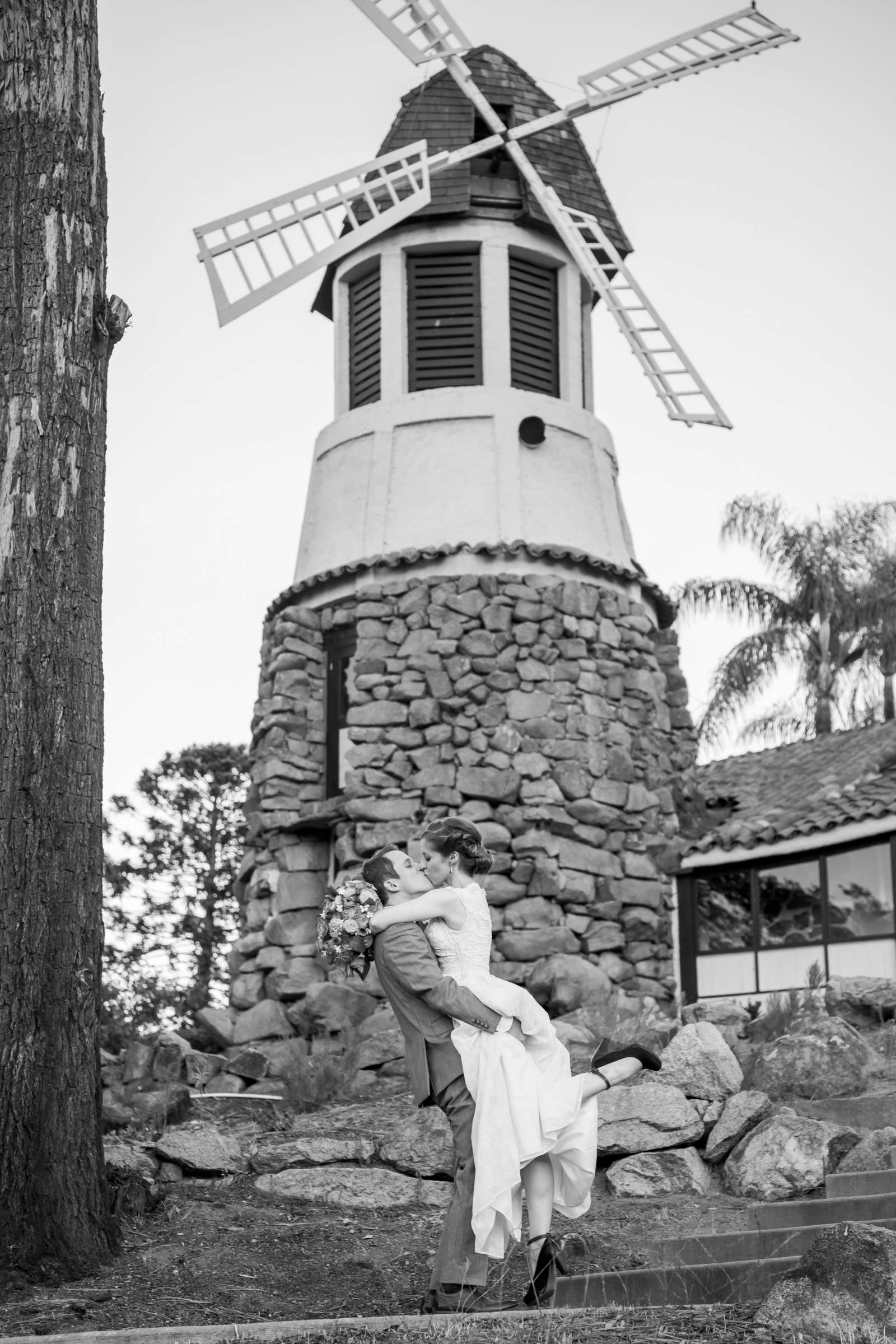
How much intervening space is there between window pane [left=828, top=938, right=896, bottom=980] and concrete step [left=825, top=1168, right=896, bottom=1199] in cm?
786

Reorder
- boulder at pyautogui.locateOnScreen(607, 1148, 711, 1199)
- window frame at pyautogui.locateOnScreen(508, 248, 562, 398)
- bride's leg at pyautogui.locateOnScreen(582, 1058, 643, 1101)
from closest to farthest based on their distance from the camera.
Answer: bride's leg at pyautogui.locateOnScreen(582, 1058, 643, 1101), boulder at pyautogui.locateOnScreen(607, 1148, 711, 1199), window frame at pyautogui.locateOnScreen(508, 248, 562, 398)

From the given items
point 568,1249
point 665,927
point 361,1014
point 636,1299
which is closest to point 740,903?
point 665,927

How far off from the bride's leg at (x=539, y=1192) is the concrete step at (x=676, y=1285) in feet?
0.98

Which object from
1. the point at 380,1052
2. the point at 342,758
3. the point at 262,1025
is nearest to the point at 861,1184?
the point at 380,1052

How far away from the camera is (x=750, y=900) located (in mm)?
16844

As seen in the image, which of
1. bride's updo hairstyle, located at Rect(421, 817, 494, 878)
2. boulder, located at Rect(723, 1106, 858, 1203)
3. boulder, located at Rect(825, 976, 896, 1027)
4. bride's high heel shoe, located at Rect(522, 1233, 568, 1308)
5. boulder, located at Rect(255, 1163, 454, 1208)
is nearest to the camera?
bride's high heel shoe, located at Rect(522, 1233, 568, 1308)

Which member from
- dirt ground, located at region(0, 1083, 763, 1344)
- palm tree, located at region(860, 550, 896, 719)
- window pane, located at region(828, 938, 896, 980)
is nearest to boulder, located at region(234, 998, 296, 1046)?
window pane, located at region(828, 938, 896, 980)

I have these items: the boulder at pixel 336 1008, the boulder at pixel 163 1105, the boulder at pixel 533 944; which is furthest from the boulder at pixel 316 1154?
the boulder at pixel 533 944

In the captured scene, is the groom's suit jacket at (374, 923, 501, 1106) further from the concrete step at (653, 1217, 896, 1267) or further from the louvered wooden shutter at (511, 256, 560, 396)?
the louvered wooden shutter at (511, 256, 560, 396)

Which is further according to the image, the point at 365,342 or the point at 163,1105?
the point at 365,342

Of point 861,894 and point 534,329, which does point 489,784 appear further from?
point 534,329

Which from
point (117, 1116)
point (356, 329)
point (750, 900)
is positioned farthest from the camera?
point (356, 329)

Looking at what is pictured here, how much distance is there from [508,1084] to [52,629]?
2.78 metres

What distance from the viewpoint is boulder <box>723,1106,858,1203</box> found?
8.41 metres
